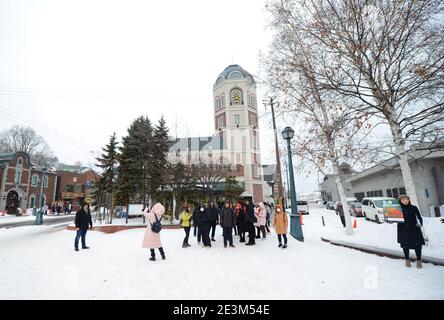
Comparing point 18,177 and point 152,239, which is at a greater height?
point 18,177

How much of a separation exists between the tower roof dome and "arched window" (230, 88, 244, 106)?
2.85 metres

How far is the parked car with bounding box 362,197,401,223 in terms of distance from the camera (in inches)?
699

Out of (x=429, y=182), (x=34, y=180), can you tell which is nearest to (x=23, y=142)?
(x=34, y=180)

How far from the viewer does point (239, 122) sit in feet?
168

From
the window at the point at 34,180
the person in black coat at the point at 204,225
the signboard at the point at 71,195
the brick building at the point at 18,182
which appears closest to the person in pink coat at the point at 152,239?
the person in black coat at the point at 204,225

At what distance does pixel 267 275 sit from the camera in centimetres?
548

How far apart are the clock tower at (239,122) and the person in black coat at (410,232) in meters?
41.6

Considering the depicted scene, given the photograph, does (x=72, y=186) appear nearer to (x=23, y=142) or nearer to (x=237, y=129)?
(x=23, y=142)

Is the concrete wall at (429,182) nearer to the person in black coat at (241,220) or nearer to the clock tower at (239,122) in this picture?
the person in black coat at (241,220)

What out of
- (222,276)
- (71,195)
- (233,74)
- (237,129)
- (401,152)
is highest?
(233,74)

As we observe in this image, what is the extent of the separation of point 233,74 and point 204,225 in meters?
48.0

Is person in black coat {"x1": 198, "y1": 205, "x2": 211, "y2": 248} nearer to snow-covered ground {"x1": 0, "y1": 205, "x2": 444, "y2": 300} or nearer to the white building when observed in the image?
snow-covered ground {"x1": 0, "y1": 205, "x2": 444, "y2": 300}
